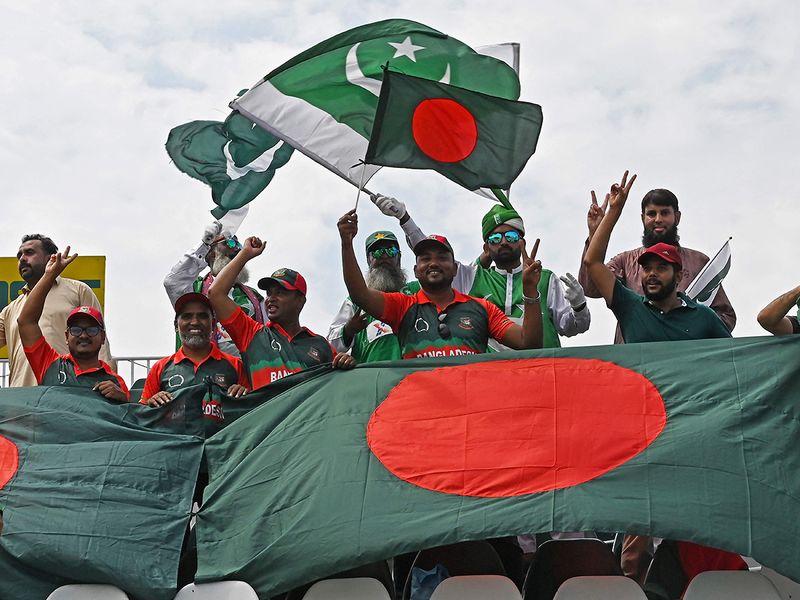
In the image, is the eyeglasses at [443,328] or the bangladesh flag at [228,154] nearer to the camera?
the eyeglasses at [443,328]

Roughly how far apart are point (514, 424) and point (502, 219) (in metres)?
2.18

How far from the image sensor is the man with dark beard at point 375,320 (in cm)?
784

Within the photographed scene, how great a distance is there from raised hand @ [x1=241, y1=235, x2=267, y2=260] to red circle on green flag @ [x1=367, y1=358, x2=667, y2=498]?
62.9 inches

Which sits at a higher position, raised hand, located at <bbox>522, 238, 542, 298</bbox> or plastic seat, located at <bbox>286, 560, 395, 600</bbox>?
raised hand, located at <bbox>522, 238, 542, 298</bbox>

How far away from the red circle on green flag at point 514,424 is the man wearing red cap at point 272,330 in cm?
98

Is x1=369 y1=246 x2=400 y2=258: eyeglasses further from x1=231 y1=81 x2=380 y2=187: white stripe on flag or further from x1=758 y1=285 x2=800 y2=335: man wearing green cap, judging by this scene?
x1=758 y1=285 x2=800 y2=335: man wearing green cap

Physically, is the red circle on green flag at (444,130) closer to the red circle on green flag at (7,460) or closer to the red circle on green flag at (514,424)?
the red circle on green flag at (514,424)

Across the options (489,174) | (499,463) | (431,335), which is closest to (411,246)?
(489,174)

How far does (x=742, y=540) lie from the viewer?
5484mm

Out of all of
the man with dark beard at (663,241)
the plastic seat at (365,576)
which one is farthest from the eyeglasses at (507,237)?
the plastic seat at (365,576)

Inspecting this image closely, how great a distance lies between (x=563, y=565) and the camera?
19.8ft

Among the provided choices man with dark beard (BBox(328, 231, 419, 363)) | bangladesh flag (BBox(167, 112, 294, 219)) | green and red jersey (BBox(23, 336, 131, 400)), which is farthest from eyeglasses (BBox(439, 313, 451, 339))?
bangladesh flag (BBox(167, 112, 294, 219))

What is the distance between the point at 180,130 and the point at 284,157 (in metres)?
0.93

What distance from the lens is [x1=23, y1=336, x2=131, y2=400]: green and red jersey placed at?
7.24 meters
